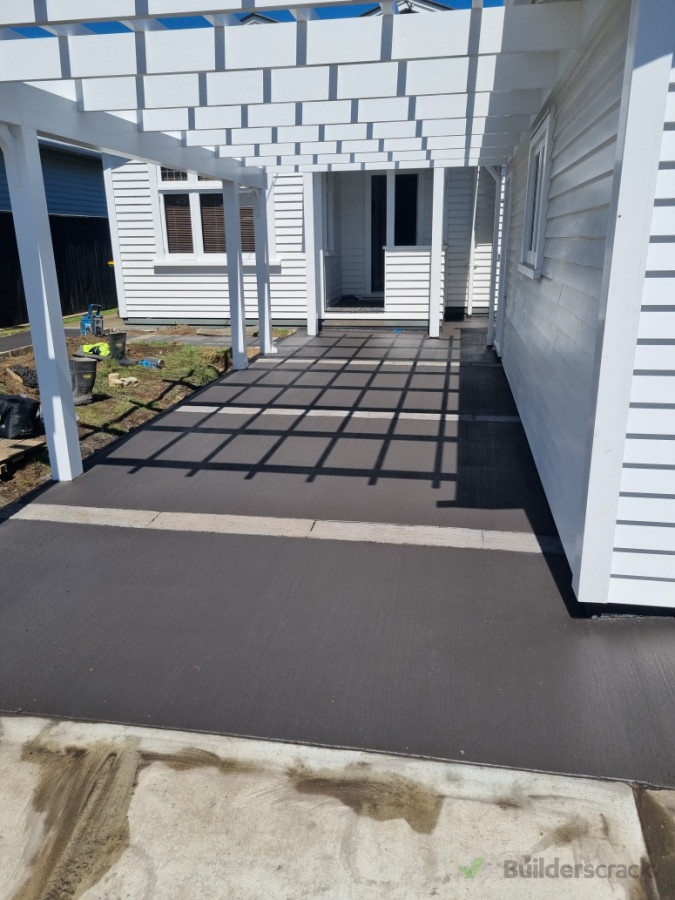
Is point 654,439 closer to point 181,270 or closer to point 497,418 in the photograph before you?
point 497,418

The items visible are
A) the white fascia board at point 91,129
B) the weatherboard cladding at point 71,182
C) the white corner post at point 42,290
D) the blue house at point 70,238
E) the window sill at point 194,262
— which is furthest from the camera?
the weatherboard cladding at point 71,182

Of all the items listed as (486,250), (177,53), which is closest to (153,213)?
(486,250)

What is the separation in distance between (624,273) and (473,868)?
2.16m

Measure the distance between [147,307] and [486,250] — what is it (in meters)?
6.86

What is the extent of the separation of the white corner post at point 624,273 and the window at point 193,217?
9.94 metres

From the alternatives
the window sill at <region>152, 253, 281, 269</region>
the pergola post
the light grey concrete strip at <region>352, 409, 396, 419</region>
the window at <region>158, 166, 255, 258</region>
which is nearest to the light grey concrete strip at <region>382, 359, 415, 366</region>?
the pergola post

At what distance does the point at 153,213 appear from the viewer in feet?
38.7

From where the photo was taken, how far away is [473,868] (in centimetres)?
183

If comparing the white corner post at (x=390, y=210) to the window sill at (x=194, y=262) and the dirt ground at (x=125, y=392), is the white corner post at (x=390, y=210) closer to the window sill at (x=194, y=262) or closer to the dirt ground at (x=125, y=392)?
the window sill at (x=194, y=262)

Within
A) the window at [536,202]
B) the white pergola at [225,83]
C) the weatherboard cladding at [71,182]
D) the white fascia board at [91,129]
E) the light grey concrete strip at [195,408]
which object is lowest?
the light grey concrete strip at [195,408]

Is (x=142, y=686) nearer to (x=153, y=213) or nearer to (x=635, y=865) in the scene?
(x=635, y=865)

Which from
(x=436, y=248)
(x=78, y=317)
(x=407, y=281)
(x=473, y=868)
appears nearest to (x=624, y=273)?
(x=473, y=868)

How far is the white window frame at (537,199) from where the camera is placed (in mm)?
4844

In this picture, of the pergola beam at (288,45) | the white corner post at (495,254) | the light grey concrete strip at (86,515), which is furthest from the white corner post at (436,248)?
the light grey concrete strip at (86,515)
